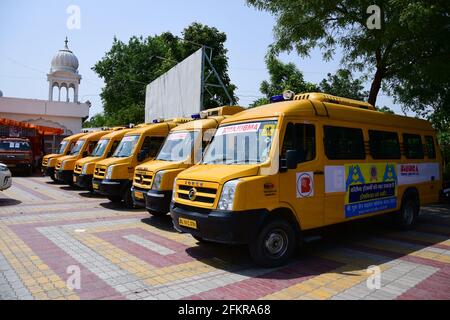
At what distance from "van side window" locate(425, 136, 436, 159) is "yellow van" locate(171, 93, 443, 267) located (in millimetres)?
2266

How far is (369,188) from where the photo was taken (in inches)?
287

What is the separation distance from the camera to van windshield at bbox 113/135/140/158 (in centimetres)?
1105

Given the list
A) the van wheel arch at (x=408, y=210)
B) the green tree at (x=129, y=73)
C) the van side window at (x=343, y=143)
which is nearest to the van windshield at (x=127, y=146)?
the van side window at (x=343, y=143)

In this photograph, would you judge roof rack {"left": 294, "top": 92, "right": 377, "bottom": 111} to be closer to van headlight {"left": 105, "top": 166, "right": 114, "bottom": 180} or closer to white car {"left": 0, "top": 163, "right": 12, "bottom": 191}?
van headlight {"left": 105, "top": 166, "right": 114, "bottom": 180}

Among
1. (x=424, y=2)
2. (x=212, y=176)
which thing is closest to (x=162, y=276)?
(x=212, y=176)

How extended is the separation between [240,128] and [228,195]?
5.01ft

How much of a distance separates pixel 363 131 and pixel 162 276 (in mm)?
4790

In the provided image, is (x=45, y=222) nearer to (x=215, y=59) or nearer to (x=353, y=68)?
(x=353, y=68)

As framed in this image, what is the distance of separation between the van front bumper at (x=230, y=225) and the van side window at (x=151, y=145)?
5.76m

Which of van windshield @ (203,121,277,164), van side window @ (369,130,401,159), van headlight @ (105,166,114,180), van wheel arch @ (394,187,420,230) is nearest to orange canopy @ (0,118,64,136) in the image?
van headlight @ (105,166,114,180)

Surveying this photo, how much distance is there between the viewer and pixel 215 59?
97.5 feet

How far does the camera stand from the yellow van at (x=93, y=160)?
1241 cm

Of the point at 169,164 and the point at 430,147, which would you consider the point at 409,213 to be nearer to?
the point at 430,147

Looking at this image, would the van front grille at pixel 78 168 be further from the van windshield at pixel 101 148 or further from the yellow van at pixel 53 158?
the yellow van at pixel 53 158
